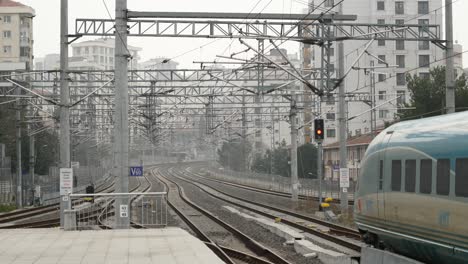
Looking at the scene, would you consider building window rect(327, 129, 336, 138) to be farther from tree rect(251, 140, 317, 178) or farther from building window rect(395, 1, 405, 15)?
building window rect(395, 1, 405, 15)

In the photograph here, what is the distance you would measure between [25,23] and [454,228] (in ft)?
305

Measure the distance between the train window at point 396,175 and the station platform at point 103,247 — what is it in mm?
4065

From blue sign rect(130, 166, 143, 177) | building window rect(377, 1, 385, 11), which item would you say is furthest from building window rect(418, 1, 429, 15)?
blue sign rect(130, 166, 143, 177)

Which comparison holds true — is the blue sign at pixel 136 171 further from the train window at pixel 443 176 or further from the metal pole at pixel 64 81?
the train window at pixel 443 176

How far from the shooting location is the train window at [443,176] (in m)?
11.0

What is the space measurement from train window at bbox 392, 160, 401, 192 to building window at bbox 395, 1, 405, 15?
224 feet

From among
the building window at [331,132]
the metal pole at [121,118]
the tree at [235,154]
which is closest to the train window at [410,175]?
the metal pole at [121,118]

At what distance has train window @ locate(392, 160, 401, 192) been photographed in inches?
523

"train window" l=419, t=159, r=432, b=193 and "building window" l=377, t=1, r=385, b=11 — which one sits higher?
"building window" l=377, t=1, r=385, b=11

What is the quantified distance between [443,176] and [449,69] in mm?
11580

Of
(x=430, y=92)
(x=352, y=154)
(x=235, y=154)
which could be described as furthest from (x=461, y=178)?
(x=235, y=154)

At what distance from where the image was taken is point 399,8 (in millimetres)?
78688

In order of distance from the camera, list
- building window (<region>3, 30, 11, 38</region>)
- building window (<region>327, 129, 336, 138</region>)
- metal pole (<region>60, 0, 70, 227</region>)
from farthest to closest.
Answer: building window (<region>3, 30, 11, 38</region>), building window (<region>327, 129, 336, 138</region>), metal pole (<region>60, 0, 70, 227</region>)

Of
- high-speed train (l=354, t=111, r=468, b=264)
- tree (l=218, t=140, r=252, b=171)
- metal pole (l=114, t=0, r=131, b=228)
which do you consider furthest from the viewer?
tree (l=218, t=140, r=252, b=171)
